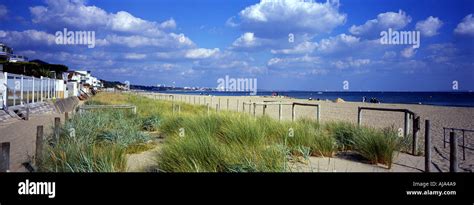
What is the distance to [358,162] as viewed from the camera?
Answer: 5.92 m

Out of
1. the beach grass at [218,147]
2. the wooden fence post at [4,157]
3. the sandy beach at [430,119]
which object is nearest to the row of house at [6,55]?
the sandy beach at [430,119]

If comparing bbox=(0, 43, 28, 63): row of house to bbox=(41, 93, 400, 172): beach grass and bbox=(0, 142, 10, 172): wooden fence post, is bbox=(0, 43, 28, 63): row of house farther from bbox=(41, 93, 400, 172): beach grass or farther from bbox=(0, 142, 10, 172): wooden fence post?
bbox=(0, 142, 10, 172): wooden fence post

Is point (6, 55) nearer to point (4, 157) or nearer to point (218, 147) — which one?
point (4, 157)

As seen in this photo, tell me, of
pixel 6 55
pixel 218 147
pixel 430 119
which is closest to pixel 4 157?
pixel 218 147

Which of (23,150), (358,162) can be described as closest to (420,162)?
(358,162)

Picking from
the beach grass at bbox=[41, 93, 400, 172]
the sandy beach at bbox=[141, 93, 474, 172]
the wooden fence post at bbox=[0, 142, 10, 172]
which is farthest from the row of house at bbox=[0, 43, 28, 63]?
the wooden fence post at bbox=[0, 142, 10, 172]

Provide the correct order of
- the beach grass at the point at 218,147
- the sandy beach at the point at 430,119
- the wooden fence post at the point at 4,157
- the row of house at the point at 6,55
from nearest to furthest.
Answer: the wooden fence post at the point at 4,157 → the beach grass at the point at 218,147 → the sandy beach at the point at 430,119 → the row of house at the point at 6,55

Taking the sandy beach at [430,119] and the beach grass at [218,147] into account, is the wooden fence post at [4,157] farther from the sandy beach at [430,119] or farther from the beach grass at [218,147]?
the sandy beach at [430,119]

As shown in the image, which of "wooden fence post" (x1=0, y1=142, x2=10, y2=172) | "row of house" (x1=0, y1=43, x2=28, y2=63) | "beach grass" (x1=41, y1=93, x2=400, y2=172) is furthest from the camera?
"row of house" (x1=0, y1=43, x2=28, y2=63)
